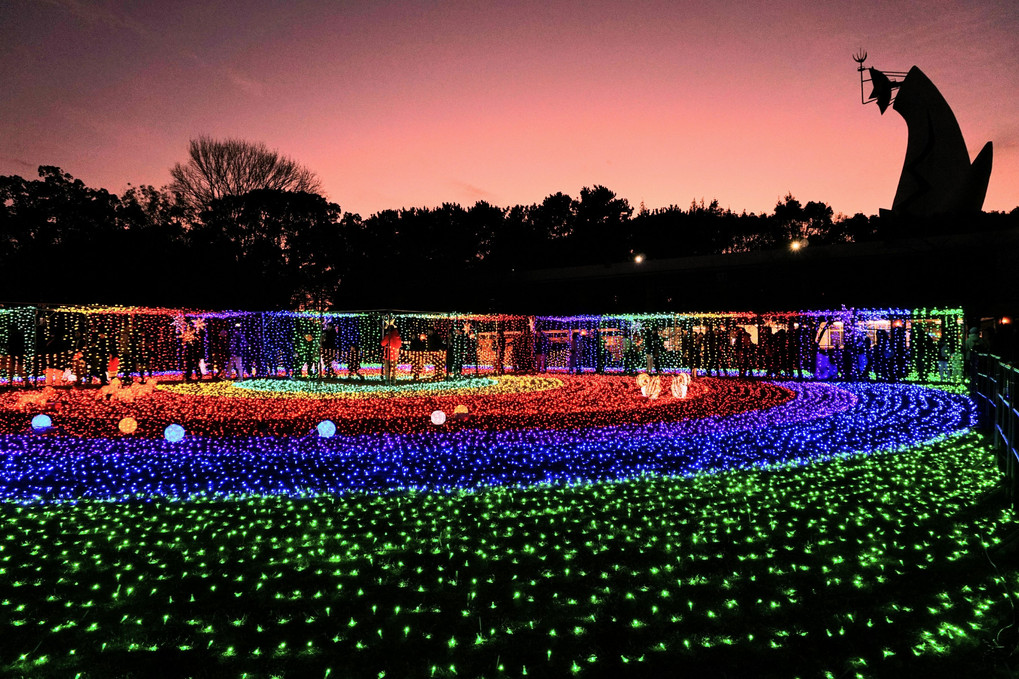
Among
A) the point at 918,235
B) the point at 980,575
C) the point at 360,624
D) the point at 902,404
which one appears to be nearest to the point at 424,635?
the point at 360,624

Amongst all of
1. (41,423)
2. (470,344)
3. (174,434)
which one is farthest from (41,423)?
(470,344)

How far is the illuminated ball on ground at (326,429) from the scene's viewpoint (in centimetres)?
842

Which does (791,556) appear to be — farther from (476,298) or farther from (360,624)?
(476,298)

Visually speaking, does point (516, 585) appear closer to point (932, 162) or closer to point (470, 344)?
point (932, 162)

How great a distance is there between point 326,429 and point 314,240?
26321 mm

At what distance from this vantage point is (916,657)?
8.52 ft

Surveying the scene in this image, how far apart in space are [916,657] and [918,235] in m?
23.8

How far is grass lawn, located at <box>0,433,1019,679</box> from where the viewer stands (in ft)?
8.57

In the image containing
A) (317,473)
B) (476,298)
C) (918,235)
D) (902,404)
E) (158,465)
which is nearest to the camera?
(317,473)

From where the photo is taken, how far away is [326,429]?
8.48m

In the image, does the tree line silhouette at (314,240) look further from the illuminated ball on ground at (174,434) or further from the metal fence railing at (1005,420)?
the illuminated ball on ground at (174,434)

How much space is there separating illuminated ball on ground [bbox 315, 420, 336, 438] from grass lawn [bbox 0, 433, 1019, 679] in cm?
324

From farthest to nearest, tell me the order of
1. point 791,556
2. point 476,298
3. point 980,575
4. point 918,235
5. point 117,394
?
point 476,298, point 918,235, point 117,394, point 791,556, point 980,575

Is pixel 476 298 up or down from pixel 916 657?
up
